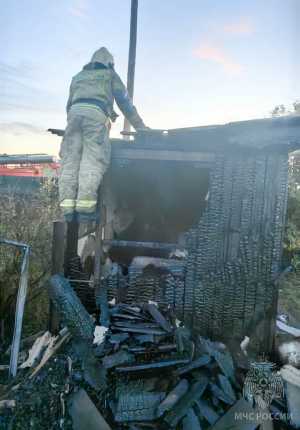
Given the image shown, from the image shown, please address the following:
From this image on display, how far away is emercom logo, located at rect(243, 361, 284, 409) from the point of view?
3432 mm

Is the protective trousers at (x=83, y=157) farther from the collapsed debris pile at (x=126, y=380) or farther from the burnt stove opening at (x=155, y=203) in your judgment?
the collapsed debris pile at (x=126, y=380)

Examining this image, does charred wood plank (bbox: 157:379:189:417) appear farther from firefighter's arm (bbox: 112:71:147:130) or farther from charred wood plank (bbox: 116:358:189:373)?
firefighter's arm (bbox: 112:71:147:130)

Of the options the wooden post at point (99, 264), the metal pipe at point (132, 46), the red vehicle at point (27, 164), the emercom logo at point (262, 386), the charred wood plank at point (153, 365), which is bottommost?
the emercom logo at point (262, 386)

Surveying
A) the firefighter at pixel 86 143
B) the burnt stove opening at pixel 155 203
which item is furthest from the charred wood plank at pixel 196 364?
the firefighter at pixel 86 143

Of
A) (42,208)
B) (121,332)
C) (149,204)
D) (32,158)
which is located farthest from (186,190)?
(32,158)

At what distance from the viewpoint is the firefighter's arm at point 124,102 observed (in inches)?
171

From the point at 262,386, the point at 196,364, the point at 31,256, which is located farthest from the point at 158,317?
the point at 31,256

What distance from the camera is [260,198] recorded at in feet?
14.8

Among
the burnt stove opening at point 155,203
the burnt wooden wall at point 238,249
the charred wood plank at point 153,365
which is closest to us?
the charred wood plank at point 153,365

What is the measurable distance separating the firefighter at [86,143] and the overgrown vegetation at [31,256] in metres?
4.32

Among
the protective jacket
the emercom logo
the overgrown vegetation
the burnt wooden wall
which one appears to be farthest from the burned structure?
the overgrown vegetation

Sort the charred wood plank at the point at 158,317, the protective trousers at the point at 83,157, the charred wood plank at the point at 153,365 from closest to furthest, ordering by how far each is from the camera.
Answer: the charred wood plank at the point at 153,365, the protective trousers at the point at 83,157, the charred wood plank at the point at 158,317

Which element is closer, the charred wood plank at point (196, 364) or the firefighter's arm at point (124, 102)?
the charred wood plank at point (196, 364)

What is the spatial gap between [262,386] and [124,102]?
4810 millimetres
